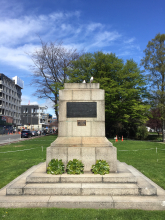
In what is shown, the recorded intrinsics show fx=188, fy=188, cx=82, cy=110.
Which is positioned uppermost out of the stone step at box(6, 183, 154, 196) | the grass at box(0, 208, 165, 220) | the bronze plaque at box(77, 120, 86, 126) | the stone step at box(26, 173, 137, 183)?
the bronze plaque at box(77, 120, 86, 126)

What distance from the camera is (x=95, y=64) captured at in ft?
104

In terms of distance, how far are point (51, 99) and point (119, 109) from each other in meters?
15.7

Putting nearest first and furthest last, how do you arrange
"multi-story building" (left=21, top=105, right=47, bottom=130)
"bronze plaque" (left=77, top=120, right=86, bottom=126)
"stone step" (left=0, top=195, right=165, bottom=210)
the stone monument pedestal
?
"stone step" (left=0, top=195, right=165, bottom=210), the stone monument pedestal, "bronze plaque" (left=77, top=120, right=86, bottom=126), "multi-story building" (left=21, top=105, right=47, bottom=130)

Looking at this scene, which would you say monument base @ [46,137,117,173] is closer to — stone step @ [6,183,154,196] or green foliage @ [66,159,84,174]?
green foliage @ [66,159,84,174]

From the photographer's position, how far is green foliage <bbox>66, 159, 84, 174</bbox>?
21.7 feet

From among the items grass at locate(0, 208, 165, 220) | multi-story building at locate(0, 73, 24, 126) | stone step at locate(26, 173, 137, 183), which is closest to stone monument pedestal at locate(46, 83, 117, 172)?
stone step at locate(26, 173, 137, 183)

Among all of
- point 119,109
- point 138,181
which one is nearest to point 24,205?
point 138,181

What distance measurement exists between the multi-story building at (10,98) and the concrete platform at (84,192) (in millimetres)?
66291

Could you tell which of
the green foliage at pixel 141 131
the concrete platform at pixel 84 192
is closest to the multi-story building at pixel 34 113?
the green foliage at pixel 141 131

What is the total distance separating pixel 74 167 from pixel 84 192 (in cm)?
114

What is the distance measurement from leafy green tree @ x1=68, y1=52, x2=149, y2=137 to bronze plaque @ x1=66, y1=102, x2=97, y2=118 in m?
22.2

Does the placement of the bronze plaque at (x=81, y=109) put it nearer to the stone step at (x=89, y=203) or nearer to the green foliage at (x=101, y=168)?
the green foliage at (x=101, y=168)

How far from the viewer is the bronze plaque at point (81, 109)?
308 inches

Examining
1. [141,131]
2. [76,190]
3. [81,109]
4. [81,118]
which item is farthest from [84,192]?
[141,131]
